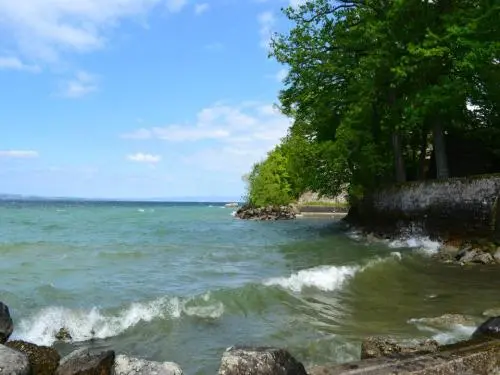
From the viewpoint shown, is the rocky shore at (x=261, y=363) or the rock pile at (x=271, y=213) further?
the rock pile at (x=271, y=213)

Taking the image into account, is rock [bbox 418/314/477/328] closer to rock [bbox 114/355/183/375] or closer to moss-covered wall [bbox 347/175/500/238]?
rock [bbox 114/355/183/375]

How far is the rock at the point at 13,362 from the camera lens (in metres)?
5.63

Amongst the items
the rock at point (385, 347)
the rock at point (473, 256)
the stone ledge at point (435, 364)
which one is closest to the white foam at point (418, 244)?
the rock at point (473, 256)

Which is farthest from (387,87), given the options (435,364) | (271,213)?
(271,213)

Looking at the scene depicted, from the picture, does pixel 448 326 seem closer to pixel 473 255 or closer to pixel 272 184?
pixel 473 255

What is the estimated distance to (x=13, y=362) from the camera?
5.77 meters

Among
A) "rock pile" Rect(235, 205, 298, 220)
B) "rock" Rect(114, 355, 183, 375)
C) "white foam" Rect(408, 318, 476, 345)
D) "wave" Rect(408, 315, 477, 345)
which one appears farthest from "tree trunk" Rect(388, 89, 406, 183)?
"rock pile" Rect(235, 205, 298, 220)

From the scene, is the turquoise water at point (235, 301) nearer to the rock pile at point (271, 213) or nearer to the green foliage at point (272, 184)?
the rock pile at point (271, 213)

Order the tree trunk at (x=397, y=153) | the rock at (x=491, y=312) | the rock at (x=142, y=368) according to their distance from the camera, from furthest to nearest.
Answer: the tree trunk at (x=397, y=153) → the rock at (x=491, y=312) → the rock at (x=142, y=368)

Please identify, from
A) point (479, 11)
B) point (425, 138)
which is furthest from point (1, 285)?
point (425, 138)

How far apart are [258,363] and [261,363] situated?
33 mm

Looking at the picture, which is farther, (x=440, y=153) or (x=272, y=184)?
(x=272, y=184)

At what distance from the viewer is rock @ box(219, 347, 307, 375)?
18.4ft

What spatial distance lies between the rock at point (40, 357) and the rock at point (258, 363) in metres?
2.31
